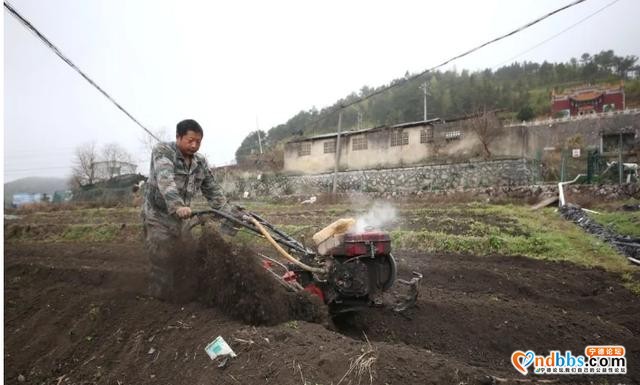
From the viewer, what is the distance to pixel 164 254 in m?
4.50

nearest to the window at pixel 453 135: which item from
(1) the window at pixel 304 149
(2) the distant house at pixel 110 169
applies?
(1) the window at pixel 304 149

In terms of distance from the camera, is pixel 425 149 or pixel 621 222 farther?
pixel 425 149

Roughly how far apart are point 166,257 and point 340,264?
6.73 feet

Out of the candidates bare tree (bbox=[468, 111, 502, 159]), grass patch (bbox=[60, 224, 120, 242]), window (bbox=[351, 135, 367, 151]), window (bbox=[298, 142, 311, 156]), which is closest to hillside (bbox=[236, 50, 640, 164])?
window (bbox=[298, 142, 311, 156])

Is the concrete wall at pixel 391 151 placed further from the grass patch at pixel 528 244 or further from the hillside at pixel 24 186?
the hillside at pixel 24 186

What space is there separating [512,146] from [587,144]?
2220 centimetres

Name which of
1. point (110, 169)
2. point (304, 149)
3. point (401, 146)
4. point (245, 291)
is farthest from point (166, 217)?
point (110, 169)

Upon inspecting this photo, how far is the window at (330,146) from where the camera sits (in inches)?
1287

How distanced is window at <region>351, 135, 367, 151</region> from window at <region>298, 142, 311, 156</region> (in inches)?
163

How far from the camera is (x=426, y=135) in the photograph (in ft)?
95.7

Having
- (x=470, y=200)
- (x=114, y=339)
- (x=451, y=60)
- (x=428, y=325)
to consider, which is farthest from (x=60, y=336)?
(x=470, y=200)

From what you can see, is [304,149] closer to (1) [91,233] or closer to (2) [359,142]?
(2) [359,142]

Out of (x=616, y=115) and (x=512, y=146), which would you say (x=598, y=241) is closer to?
(x=512, y=146)

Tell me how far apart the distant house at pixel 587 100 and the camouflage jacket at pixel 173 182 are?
65.8 meters
